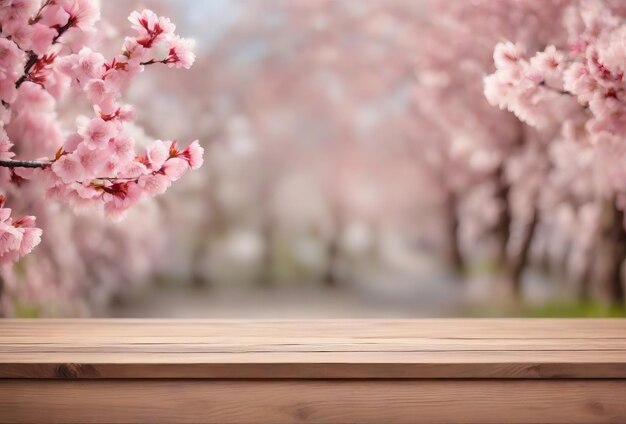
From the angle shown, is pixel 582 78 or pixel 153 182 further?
pixel 582 78

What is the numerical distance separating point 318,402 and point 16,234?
66 centimetres

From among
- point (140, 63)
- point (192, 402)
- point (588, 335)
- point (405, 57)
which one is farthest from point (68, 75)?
point (588, 335)

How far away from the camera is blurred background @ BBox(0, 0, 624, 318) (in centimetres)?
214

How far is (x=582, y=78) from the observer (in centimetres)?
163

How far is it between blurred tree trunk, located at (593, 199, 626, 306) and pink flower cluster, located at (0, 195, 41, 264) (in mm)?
1598

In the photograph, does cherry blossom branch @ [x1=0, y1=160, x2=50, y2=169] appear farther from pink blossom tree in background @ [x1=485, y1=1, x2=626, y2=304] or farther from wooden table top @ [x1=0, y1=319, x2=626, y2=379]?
pink blossom tree in background @ [x1=485, y1=1, x2=626, y2=304]

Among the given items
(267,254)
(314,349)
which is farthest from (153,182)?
(267,254)

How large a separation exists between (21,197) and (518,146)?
1528 mm

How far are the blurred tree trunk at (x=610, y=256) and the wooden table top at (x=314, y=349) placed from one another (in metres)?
0.45

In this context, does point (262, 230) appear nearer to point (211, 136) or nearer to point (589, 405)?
point (211, 136)

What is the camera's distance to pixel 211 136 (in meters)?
2.19

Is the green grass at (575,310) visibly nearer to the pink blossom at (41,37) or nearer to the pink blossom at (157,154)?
the pink blossom at (157,154)

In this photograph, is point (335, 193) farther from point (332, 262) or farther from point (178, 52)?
point (178, 52)

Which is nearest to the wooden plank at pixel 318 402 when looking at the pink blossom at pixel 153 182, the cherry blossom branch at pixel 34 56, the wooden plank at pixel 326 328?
the wooden plank at pixel 326 328
